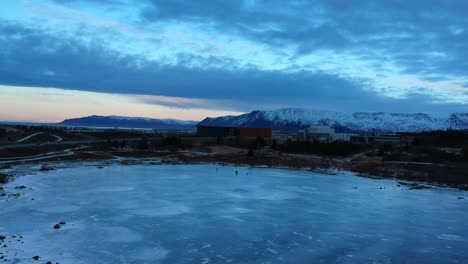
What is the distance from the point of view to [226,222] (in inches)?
883

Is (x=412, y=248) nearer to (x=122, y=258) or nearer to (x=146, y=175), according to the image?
(x=122, y=258)

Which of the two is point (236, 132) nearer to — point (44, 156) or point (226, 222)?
point (44, 156)

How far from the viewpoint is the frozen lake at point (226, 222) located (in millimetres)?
16672

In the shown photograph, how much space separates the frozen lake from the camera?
16672 mm

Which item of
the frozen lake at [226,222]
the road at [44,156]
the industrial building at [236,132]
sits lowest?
the frozen lake at [226,222]

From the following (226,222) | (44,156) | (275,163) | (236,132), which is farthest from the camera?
(236,132)

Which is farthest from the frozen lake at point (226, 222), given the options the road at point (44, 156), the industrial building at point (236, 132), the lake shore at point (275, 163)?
the industrial building at point (236, 132)

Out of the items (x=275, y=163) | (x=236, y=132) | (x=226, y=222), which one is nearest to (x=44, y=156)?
(x=275, y=163)

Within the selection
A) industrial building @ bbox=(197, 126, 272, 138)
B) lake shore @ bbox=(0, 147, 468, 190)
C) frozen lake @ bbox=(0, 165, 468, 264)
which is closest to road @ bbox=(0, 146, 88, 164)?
lake shore @ bbox=(0, 147, 468, 190)

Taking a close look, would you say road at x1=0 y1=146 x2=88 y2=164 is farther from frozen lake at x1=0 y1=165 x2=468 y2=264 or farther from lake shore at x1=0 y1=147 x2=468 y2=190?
frozen lake at x1=0 y1=165 x2=468 y2=264

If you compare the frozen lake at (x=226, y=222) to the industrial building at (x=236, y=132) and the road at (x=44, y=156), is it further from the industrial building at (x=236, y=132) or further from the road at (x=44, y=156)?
the industrial building at (x=236, y=132)

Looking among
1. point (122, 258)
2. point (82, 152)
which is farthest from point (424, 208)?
point (82, 152)

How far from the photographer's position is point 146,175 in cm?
4341

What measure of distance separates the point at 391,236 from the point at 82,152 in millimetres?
50799
